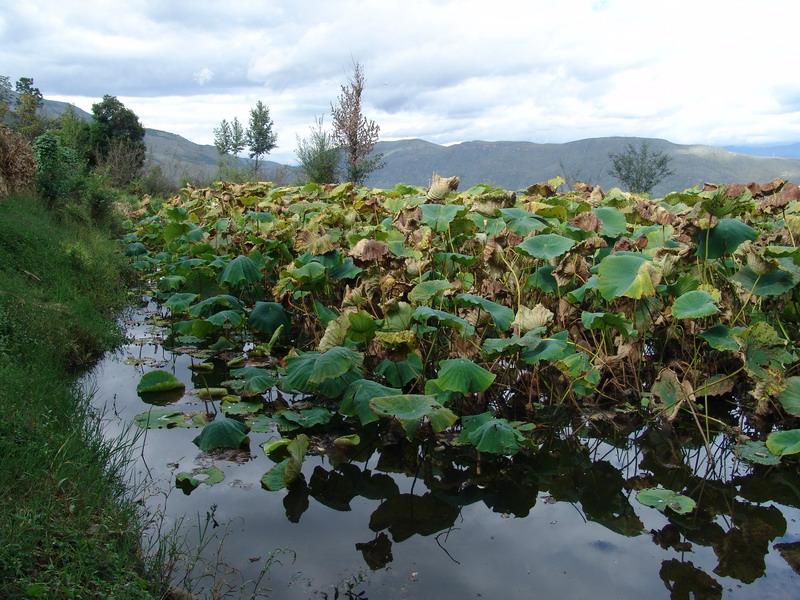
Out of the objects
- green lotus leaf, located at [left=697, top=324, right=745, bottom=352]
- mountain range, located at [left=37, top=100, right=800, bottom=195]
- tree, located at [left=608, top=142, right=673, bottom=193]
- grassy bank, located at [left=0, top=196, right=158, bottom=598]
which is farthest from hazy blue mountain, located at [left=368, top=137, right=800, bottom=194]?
green lotus leaf, located at [left=697, top=324, right=745, bottom=352]

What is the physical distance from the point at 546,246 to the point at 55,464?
8.07ft

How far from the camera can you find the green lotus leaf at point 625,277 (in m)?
3.10

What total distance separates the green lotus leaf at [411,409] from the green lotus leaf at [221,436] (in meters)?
0.83

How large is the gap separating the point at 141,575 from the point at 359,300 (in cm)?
198

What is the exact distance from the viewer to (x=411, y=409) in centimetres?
292

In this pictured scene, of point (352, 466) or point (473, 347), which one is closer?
point (352, 466)

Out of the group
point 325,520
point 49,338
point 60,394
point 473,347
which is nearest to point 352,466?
point 325,520

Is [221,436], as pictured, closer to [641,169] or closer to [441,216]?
[441,216]

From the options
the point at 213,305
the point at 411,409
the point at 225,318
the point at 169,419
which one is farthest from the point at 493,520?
the point at 213,305

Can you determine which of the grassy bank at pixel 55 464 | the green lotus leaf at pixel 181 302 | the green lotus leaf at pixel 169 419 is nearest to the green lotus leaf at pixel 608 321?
the green lotus leaf at pixel 169 419

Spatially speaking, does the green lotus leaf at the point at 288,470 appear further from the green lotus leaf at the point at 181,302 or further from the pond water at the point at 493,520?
the green lotus leaf at the point at 181,302

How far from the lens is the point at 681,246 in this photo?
3.65 m

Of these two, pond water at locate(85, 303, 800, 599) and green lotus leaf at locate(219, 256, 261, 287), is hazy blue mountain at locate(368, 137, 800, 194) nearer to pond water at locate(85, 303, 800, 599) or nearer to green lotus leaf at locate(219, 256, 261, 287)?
green lotus leaf at locate(219, 256, 261, 287)

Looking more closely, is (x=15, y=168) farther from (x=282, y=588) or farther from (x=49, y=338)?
(x=282, y=588)
